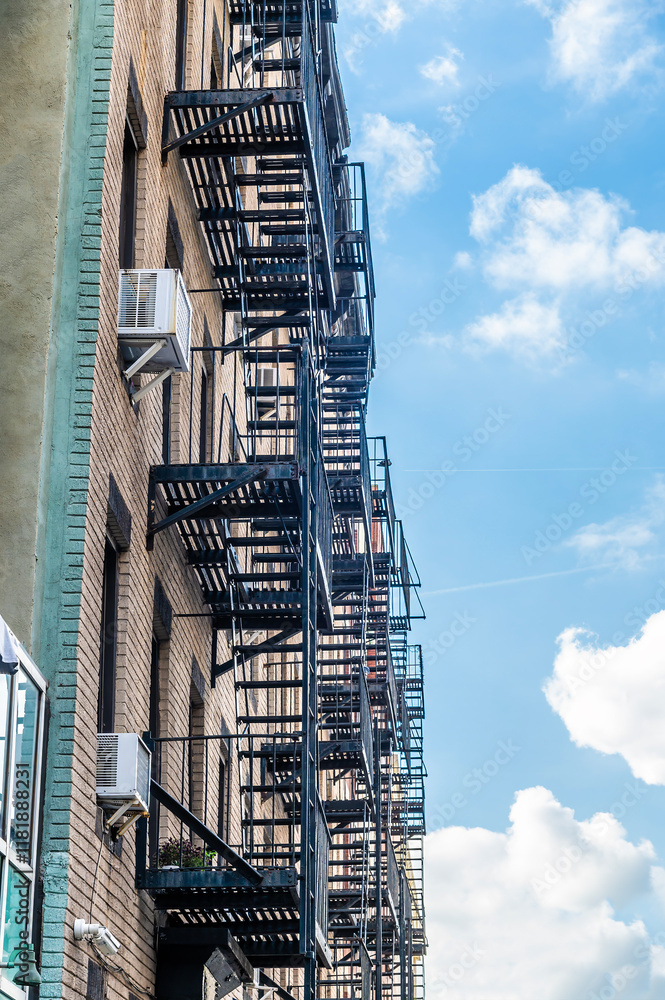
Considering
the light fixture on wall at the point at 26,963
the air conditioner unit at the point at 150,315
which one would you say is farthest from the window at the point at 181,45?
the light fixture on wall at the point at 26,963

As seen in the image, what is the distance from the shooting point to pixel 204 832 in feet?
42.1

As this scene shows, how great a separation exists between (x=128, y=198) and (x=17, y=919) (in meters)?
7.13

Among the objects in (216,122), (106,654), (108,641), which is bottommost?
(106,654)

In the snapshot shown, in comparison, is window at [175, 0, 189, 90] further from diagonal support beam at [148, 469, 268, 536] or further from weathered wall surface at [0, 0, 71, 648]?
diagonal support beam at [148, 469, 268, 536]

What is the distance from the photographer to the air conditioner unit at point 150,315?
12422 millimetres

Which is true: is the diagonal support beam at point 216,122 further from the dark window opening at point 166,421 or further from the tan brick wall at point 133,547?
the dark window opening at point 166,421

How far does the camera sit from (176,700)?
15.0m

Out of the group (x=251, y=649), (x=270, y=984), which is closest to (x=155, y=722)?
(x=251, y=649)

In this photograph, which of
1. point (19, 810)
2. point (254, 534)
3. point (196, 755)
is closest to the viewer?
point (19, 810)

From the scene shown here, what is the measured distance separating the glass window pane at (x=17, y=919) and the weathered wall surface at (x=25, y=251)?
170cm

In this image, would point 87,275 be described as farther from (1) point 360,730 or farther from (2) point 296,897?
(1) point 360,730

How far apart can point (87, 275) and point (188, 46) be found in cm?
658

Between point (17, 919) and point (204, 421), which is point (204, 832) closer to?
point (17, 919)

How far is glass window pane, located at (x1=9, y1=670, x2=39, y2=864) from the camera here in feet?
31.9
